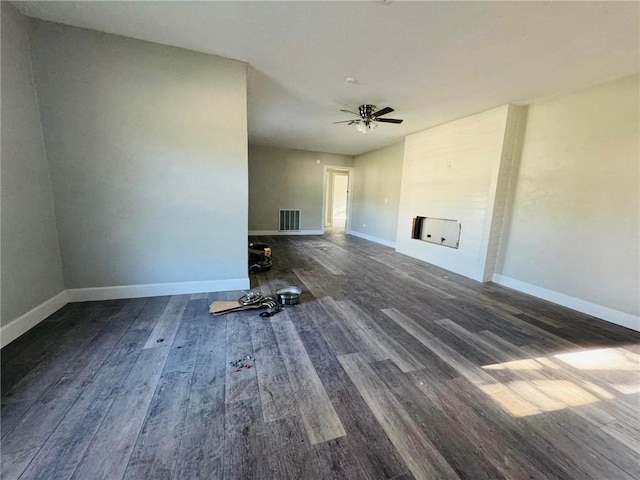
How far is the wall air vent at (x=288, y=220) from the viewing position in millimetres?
7270

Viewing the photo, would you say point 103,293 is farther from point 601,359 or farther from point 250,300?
point 601,359

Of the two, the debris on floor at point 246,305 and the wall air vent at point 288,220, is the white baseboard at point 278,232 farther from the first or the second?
the debris on floor at point 246,305

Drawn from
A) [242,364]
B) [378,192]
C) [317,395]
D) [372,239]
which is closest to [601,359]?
[317,395]

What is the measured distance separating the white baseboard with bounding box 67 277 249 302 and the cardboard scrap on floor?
0.41 metres

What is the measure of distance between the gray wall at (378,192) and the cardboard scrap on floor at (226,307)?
14.5 ft

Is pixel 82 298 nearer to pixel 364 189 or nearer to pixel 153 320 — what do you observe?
pixel 153 320

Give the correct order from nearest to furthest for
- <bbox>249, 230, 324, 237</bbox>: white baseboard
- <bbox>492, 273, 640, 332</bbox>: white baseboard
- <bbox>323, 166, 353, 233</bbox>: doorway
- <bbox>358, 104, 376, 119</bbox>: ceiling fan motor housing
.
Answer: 1. <bbox>492, 273, 640, 332</bbox>: white baseboard
2. <bbox>358, 104, 376, 119</bbox>: ceiling fan motor housing
3. <bbox>249, 230, 324, 237</bbox>: white baseboard
4. <bbox>323, 166, 353, 233</bbox>: doorway

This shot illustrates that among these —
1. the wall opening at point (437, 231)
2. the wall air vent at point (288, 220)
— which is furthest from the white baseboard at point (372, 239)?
the wall air vent at point (288, 220)

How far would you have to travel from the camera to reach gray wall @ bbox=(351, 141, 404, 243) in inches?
236

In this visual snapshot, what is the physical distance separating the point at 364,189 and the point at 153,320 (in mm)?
6268

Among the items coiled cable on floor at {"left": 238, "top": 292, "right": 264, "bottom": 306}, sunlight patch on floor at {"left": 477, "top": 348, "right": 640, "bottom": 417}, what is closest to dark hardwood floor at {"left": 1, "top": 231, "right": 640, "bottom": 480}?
sunlight patch on floor at {"left": 477, "top": 348, "right": 640, "bottom": 417}

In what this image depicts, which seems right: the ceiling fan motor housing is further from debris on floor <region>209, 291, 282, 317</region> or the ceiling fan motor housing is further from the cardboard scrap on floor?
the cardboard scrap on floor

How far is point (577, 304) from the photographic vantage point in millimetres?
2842

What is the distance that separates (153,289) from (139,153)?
55.5 inches
